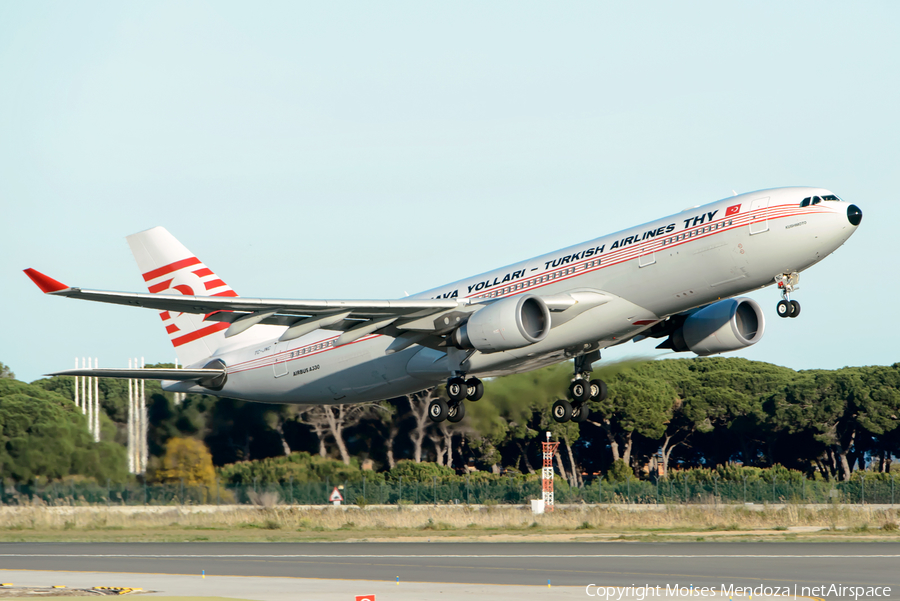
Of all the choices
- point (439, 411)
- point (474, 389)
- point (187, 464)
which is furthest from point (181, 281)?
point (474, 389)

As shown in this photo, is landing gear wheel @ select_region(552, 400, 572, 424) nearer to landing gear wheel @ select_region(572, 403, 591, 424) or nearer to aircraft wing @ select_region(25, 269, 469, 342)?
landing gear wheel @ select_region(572, 403, 591, 424)

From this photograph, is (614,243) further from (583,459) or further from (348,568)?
(583,459)

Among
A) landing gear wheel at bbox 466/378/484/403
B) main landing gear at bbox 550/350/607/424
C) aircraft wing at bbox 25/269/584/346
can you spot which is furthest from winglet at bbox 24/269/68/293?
main landing gear at bbox 550/350/607/424

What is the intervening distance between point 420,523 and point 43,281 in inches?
974

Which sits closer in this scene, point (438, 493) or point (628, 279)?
point (628, 279)

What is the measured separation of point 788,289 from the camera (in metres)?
28.1

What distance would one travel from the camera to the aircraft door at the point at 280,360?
125 feet

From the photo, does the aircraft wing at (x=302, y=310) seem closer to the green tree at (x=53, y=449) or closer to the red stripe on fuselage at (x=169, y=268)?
the red stripe on fuselage at (x=169, y=268)

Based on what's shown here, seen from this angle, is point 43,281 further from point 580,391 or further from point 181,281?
point 580,391

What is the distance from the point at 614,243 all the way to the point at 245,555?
48.4 feet

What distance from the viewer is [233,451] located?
52.3 meters

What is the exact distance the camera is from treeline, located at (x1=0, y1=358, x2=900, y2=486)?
48.8m

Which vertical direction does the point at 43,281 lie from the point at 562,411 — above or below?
above

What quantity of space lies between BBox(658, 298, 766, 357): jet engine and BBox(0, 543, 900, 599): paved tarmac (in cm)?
648
